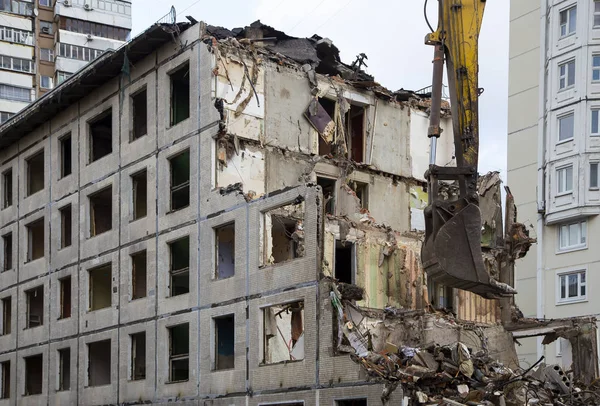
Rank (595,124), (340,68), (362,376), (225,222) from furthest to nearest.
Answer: (595,124) → (340,68) → (225,222) → (362,376)

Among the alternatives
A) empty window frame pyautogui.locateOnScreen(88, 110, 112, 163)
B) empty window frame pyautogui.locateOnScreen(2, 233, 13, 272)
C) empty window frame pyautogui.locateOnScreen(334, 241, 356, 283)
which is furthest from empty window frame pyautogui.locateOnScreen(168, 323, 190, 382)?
empty window frame pyautogui.locateOnScreen(2, 233, 13, 272)

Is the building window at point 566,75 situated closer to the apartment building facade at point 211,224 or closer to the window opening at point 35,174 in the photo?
the apartment building facade at point 211,224

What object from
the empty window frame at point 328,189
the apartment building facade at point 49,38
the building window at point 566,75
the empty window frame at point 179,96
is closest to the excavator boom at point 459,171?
the empty window frame at point 328,189

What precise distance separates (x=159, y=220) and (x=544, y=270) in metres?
25.0

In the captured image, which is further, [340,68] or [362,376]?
[340,68]

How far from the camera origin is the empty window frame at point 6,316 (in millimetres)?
39156

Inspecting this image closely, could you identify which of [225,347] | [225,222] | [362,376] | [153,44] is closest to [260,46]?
[153,44]

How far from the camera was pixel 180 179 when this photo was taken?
105 ft

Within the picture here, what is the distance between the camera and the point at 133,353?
32.0 metres

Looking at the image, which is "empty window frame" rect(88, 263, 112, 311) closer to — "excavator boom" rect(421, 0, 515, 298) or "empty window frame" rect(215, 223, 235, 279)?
"empty window frame" rect(215, 223, 235, 279)

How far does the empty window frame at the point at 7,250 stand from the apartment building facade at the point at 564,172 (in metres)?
24.6

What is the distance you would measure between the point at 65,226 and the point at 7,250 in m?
4.97

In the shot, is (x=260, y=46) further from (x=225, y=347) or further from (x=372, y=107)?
(x=225, y=347)

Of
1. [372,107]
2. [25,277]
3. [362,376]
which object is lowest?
[362,376]
